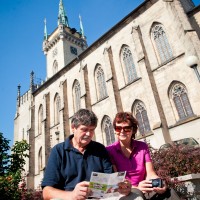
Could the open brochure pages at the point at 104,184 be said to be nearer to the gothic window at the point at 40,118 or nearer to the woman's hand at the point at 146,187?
the woman's hand at the point at 146,187

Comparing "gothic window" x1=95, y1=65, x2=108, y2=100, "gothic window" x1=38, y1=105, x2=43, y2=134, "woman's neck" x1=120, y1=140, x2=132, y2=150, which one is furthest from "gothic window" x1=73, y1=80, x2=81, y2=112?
"woman's neck" x1=120, y1=140, x2=132, y2=150

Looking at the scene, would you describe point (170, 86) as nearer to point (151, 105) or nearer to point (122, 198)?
point (151, 105)

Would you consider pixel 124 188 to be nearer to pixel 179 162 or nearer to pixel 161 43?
pixel 179 162

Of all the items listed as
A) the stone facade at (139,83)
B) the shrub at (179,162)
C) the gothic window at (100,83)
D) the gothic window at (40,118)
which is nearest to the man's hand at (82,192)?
the shrub at (179,162)

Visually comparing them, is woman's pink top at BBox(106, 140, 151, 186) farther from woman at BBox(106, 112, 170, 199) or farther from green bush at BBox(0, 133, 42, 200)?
green bush at BBox(0, 133, 42, 200)

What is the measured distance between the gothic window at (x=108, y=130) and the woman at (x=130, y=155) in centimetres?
1625

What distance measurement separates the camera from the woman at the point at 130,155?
3.29 m

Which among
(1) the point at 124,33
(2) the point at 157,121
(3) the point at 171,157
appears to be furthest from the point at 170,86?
(3) the point at 171,157

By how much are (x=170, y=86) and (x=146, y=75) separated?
2.01 metres

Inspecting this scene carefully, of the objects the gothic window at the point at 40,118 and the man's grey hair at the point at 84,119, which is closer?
the man's grey hair at the point at 84,119

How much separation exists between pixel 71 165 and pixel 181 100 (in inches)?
564

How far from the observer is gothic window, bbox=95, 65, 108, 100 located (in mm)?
22031

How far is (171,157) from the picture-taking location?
7.76 metres

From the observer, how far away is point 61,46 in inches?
1606
